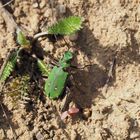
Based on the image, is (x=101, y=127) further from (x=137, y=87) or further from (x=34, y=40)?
(x=34, y=40)

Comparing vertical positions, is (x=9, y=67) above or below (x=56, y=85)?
above

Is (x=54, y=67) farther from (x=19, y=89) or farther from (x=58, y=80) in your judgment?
(x=19, y=89)

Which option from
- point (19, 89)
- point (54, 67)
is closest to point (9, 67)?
point (19, 89)

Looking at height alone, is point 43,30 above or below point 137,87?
above

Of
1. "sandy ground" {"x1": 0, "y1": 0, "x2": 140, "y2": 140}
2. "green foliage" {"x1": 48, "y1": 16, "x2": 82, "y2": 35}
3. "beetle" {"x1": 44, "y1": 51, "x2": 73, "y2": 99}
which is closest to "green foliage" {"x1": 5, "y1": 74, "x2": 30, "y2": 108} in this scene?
"sandy ground" {"x1": 0, "y1": 0, "x2": 140, "y2": 140}

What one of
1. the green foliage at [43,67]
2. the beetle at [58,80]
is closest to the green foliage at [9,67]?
the green foliage at [43,67]

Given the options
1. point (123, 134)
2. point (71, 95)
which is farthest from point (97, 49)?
point (123, 134)
